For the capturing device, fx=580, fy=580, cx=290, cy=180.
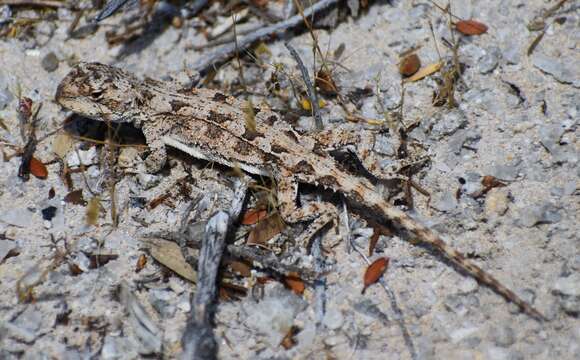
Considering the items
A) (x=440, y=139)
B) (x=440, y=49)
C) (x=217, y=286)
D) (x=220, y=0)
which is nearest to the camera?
(x=217, y=286)

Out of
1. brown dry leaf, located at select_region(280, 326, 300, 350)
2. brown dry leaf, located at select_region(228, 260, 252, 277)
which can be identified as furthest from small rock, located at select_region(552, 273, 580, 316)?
brown dry leaf, located at select_region(228, 260, 252, 277)

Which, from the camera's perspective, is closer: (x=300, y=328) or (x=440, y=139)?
(x=300, y=328)

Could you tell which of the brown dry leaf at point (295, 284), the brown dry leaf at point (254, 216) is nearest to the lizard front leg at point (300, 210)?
the brown dry leaf at point (254, 216)

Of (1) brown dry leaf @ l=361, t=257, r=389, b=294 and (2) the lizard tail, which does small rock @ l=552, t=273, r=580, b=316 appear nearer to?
(2) the lizard tail

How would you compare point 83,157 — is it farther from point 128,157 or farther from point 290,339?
point 290,339

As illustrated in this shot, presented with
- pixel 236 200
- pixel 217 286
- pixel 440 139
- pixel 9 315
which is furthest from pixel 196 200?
pixel 440 139

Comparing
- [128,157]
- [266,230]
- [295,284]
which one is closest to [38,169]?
[128,157]

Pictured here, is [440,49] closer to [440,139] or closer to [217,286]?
[440,139]

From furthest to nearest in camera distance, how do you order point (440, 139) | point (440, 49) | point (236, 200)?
point (440, 49) → point (440, 139) → point (236, 200)
